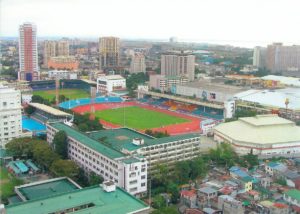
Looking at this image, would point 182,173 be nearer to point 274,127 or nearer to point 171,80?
point 274,127

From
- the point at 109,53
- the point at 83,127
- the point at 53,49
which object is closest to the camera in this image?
the point at 83,127

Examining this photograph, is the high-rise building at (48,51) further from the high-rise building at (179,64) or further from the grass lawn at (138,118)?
the grass lawn at (138,118)

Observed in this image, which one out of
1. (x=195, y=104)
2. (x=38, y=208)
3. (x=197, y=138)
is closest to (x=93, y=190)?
(x=38, y=208)

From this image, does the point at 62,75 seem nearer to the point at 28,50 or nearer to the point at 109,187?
the point at 28,50

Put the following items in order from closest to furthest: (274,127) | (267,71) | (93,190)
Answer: (93,190) < (274,127) < (267,71)

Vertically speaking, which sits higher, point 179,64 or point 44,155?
point 179,64

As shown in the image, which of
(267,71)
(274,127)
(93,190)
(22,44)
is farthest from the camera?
(267,71)

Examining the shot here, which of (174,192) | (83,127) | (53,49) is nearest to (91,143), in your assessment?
(174,192)
